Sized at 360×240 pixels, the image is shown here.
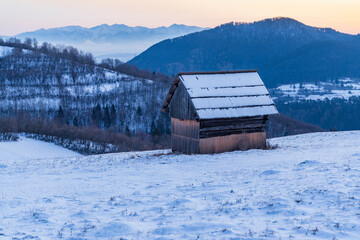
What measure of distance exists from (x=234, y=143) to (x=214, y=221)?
624 inches

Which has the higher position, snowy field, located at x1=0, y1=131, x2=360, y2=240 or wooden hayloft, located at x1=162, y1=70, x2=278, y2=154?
wooden hayloft, located at x1=162, y1=70, x2=278, y2=154

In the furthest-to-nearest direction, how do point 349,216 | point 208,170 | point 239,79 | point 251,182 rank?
point 239,79 < point 208,170 < point 251,182 < point 349,216

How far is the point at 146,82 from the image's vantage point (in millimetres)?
175375

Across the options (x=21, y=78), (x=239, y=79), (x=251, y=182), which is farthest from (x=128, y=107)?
(x=251, y=182)

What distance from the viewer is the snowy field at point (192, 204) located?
8516 mm

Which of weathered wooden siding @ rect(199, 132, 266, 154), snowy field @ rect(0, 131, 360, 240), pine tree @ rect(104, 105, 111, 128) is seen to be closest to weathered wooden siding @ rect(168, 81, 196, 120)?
weathered wooden siding @ rect(199, 132, 266, 154)

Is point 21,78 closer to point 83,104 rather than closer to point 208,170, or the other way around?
point 83,104

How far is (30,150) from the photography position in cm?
6556

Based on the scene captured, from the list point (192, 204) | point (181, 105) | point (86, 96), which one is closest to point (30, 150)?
point (181, 105)

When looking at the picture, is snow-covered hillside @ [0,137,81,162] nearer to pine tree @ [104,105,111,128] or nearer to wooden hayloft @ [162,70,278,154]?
wooden hayloft @ [162,70,278,154]

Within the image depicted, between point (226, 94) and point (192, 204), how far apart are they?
48.3ft

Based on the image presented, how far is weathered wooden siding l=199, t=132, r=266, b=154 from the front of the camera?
23.9 m

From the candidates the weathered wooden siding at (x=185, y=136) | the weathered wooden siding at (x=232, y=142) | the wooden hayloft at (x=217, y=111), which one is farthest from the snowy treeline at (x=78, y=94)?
the weathered wooden siding at (x=232, y=142)

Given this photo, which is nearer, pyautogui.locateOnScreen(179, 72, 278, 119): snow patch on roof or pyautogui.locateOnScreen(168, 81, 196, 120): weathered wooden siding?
pyautogui.locateOnScreen(179, 72, 278, 119): snow patch on roof
